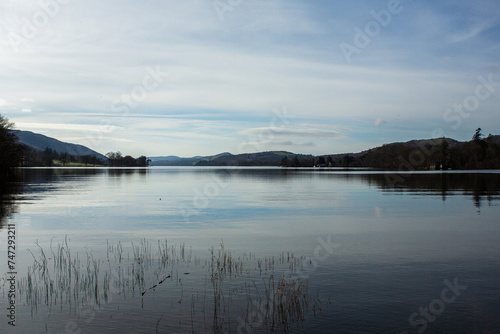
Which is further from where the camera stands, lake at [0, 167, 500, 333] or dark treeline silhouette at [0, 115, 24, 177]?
dark treeline silhouette at [0, 115, 24, 177]

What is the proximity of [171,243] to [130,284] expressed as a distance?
28.1ft

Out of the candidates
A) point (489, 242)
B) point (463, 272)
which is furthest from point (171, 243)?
point (489, 242)

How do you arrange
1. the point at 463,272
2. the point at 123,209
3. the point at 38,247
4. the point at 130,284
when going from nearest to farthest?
the point at 130,284, the point at 463,272, the point at 38,247, the point at 123,209

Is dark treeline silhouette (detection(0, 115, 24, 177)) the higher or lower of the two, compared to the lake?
higher

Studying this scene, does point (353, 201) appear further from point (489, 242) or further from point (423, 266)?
point (423, 266)

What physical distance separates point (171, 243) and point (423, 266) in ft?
48.2

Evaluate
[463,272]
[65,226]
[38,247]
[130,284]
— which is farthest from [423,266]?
[65,226]

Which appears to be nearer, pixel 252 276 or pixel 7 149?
pixel 252 276

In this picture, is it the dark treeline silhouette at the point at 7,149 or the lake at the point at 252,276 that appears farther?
the dark treeline silhouette at the point at 7,149

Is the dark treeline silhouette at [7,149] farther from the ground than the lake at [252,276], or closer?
farther from the ground

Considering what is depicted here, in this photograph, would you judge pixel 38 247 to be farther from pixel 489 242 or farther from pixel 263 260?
pixel 489 242

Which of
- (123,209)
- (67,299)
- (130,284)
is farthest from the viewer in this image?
(123,209)

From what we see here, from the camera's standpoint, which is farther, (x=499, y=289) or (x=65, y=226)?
(x=65, y=226)

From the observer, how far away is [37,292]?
659 inches
